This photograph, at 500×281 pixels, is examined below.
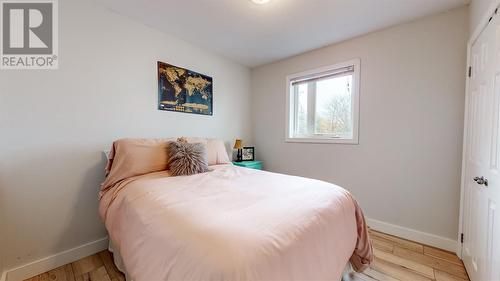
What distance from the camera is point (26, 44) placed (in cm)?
160

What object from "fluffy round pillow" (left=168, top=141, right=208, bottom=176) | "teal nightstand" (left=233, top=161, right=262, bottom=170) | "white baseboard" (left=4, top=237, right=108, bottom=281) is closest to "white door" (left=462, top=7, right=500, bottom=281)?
"fluffy round pillow" (left=168, top=141, right=208, bottom=176)

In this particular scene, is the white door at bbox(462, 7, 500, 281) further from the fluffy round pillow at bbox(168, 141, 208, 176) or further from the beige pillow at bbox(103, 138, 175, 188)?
the beige pillow at bbox(103, 138, 175, 188)

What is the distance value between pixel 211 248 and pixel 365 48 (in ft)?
8.86

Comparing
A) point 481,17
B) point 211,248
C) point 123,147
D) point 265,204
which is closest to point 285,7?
point 481,17

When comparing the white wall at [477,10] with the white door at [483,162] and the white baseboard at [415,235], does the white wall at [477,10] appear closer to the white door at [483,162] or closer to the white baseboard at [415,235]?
the white door at [483,162]

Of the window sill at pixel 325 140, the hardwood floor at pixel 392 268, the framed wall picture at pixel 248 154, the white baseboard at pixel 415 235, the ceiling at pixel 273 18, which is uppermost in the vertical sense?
the ceiling at pixel 273 18

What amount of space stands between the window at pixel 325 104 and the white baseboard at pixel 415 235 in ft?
3.36

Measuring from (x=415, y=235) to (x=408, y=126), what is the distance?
A: 3.81 ft

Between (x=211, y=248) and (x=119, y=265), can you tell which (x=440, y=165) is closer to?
(x=211, y=248)

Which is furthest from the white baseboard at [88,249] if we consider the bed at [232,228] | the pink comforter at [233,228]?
the pink comforter at [233,228]

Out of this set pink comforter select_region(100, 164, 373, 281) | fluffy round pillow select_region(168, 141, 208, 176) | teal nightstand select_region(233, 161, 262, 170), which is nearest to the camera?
pink comforter select_region(100, 164, 373, 281)

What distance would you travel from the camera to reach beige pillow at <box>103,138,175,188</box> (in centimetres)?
161

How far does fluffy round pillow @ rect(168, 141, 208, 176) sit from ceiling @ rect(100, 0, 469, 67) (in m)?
1.34

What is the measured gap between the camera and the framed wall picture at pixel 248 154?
10.8 ft
